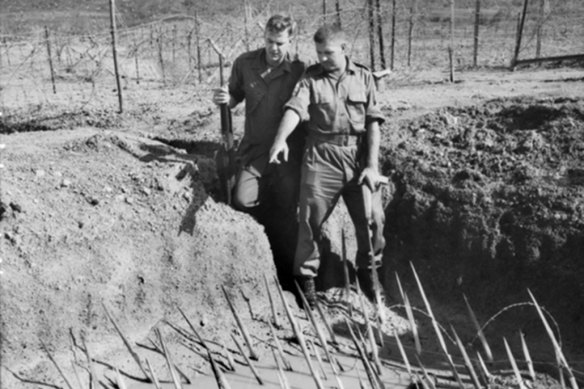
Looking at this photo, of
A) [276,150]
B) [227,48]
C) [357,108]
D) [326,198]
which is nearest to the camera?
[276,150]

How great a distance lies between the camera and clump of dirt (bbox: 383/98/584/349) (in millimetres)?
4895

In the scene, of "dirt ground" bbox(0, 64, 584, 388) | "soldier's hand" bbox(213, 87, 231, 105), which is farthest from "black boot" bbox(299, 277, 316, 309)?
"soldier's hand" bbox(213, 87, 231, 105)

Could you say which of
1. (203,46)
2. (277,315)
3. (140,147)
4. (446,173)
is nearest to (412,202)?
(446,173)

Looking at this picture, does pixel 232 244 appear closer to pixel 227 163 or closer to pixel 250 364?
pixel 227 163

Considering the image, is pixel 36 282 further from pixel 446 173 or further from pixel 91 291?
pixel 446 173

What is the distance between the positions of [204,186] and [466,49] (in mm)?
10812

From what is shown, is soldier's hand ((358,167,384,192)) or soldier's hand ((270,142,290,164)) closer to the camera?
soldier's hand ((270,142,290,164))

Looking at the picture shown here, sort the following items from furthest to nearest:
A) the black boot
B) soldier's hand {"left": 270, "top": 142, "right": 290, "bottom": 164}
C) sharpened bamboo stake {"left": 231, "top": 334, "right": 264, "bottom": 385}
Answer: the black boot, soldier's hand {"left": 270, "top": 142, "right": 290, "bottom": 164}, sharpened bamboo stake {"left": 231, "top": 334, "right": 264, "bottom": 385}

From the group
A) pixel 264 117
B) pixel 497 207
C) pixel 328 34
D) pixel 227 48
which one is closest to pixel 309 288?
pixel 264 117

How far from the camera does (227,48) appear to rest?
9.89 metres

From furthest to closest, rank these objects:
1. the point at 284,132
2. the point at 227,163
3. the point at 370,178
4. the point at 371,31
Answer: the point at 371,31
the point at 227,163
the point at 370,178
the point at 284,132

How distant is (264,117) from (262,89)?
0.65 feet

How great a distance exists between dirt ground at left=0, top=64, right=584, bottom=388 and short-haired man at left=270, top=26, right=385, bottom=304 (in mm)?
457

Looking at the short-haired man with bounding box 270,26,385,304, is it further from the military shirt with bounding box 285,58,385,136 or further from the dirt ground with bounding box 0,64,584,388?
the dirt ground with bounding box 0,64,584,388
